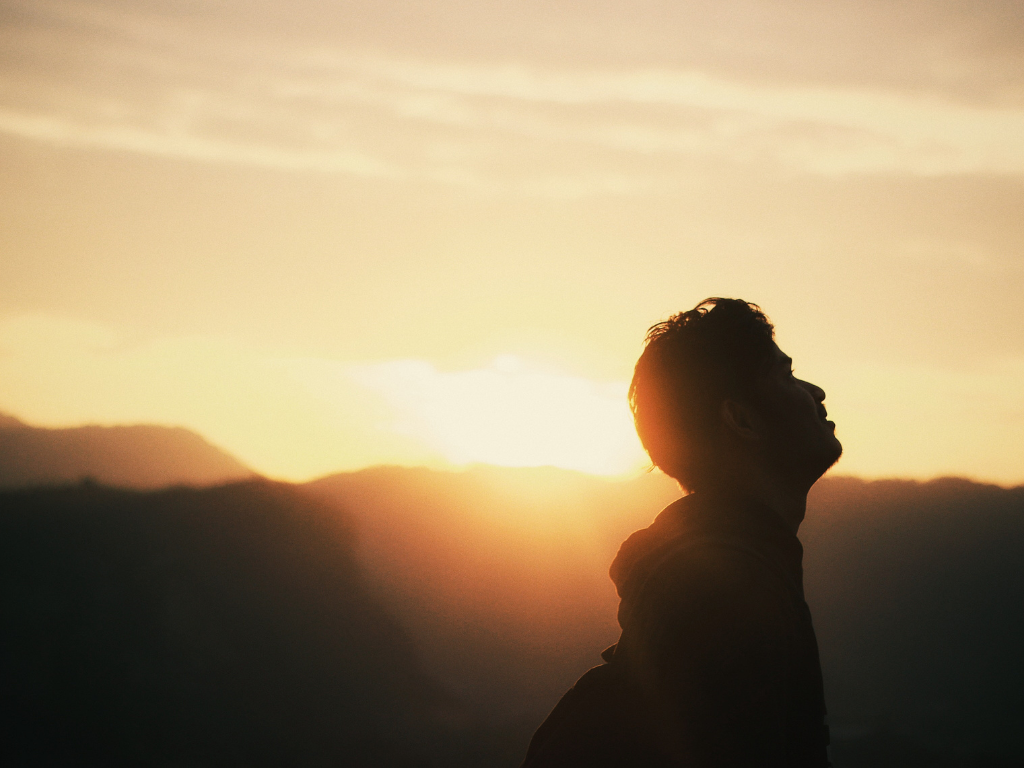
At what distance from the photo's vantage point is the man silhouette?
196 centimetres

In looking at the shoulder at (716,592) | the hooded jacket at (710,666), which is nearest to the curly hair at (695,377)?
the hooded jacket at (710,666)

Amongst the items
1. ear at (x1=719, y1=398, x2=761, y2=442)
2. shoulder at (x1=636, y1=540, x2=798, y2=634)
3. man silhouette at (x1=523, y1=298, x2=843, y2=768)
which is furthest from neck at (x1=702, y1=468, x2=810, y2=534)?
shoulder at (x1=636, y1=540, x2=798, y2=634)

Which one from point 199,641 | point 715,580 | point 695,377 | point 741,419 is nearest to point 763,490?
point 741,419

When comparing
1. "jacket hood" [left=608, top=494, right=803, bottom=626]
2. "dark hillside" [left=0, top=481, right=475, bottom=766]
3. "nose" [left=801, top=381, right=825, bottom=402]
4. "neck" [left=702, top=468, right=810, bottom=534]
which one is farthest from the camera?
"dark hillside" [left=0, top=481, right=475, bottom=766]

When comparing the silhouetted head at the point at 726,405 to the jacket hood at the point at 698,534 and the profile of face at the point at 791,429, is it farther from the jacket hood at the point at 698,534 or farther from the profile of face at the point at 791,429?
the jacket hood at the point at 698,534

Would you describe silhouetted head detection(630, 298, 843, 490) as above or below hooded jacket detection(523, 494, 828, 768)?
above

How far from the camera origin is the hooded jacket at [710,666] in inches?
76.5

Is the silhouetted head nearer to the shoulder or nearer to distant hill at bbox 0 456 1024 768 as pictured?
the shoulder

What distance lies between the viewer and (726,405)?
2869mm

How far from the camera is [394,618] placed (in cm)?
4112

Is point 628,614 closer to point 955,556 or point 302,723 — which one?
point 302,723

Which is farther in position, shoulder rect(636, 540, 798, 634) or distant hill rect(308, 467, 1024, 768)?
distant hill rect(308, 467, 1024, 768)

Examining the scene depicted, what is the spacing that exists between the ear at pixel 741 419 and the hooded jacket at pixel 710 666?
1.58 feet

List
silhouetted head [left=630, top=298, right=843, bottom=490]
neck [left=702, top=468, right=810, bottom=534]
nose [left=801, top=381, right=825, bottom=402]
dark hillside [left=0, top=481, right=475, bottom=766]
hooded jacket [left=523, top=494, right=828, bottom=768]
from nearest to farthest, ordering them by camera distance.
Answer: hooded jacket [left=523, top=494, right=828, bottom=768], neck [left=702, top=468, right=810, bottom=534], silhouetted head [left=630, top=298, right=843, bottom=490], nose [left=801, top=381, right=825, bottom=402], dark hillside [left=0, top=481, right=475, bottom=766]
